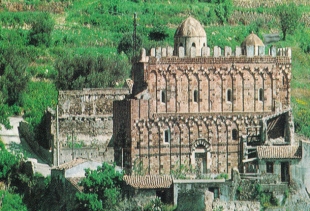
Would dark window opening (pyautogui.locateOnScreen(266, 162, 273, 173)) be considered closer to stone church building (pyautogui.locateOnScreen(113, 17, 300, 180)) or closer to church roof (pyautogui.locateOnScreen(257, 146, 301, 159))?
church roof (pyautogui.locateOnScreen(257, 146, 301, 159))

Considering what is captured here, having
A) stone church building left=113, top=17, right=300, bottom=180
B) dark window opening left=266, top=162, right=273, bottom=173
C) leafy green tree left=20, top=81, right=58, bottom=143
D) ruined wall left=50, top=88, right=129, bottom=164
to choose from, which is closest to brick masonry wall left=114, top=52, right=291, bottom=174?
stone church building left=113, top=17, right=300, bottom=180

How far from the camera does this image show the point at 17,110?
275 feet

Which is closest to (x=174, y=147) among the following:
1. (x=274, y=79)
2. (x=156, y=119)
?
(x=156, y=119)

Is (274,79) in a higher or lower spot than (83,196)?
higher

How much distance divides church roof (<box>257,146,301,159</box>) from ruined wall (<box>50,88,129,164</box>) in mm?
9473

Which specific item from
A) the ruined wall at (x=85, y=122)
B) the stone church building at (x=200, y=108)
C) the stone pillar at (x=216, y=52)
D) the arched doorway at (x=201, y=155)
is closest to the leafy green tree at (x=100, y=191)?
the stone church building at (x=200, y=108)

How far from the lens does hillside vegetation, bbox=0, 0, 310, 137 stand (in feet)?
280

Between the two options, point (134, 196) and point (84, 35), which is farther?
point (84, 35)

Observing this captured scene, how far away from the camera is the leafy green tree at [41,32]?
9719 centimetres

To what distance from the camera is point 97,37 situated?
10062 cm

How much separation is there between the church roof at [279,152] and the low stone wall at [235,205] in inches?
156

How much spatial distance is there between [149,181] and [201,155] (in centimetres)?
703

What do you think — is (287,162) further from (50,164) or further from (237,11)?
(237,11)

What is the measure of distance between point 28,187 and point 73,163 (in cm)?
372
